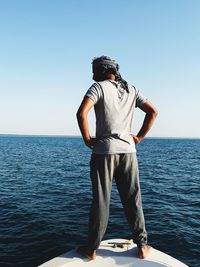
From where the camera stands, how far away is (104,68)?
159 inches

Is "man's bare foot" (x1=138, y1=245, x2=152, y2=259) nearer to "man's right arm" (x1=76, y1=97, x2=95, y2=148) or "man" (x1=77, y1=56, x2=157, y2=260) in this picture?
"man" (x1=77, y1=56, x2=157, y2=260)

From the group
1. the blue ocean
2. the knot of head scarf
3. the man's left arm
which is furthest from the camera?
the blue ocean

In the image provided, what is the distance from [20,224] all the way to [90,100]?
1194 centimetres

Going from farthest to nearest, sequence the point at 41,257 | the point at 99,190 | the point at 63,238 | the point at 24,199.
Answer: the point at 24,199, the point at 63,238, the point at 41,257, the point at 99,190

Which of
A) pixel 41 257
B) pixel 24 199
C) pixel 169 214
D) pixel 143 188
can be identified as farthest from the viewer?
pixel 143 188

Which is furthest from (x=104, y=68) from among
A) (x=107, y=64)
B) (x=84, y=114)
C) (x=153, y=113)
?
(x=153, y=113)

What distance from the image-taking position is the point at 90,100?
3.67 metres

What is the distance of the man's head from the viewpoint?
4.04 meters

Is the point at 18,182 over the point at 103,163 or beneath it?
beneath

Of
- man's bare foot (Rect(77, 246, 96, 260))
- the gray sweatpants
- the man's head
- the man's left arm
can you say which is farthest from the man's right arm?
man's bare foot (Rect(77, 246, 96, 260))

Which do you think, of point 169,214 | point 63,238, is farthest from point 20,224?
point 169,214

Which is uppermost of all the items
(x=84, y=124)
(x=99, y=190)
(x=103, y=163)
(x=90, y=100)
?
(x=90, y=100)

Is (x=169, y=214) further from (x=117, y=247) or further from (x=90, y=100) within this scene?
(x=90, y=100)

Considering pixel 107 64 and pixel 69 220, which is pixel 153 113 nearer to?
pixel 107 64
